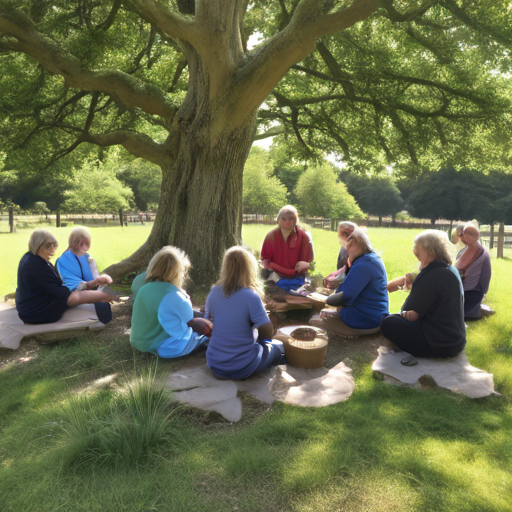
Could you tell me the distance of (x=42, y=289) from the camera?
5562 millimetres

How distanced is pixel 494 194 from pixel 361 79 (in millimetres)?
49180

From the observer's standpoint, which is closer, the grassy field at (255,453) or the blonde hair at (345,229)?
the grassy field at (255,453)

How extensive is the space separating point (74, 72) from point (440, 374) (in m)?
7.68

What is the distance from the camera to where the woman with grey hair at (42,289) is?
539cm

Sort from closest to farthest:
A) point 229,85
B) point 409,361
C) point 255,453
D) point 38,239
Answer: point 255,453 → point 409,361 → point 38,239 → point 229,85

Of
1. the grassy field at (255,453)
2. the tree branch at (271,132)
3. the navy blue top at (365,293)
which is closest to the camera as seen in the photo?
the grassy field at (255,453)

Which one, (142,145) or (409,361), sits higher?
(142,145)

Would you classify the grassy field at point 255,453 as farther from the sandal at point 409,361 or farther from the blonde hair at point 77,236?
the blonde hair at point 77,236

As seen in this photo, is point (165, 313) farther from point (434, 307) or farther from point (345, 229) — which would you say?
point (345, 229)

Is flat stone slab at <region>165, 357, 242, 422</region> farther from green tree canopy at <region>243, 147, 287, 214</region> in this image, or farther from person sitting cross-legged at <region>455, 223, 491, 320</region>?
green tree canopy at <region>243, 147, 287, 214</region>

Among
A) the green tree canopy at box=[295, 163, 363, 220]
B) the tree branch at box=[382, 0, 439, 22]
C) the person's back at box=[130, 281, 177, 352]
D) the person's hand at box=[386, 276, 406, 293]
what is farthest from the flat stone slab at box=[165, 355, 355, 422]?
the green tree canopy at box=[295, 163, 363, 220]

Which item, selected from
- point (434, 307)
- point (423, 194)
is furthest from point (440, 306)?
point (423, 194)

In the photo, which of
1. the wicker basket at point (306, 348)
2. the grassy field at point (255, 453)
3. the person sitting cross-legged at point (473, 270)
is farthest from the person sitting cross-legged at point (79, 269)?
the person sitting cross-legged at point (473, 270)

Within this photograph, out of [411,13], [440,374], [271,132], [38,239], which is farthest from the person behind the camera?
[271,132]
